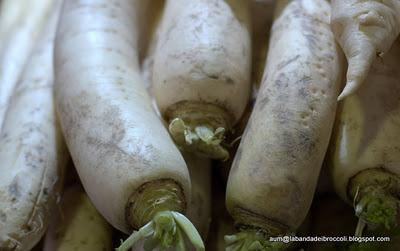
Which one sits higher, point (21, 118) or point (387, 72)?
point (387, 72)

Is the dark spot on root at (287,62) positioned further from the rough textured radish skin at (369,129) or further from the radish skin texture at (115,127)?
the radish skin texture at (115,127)

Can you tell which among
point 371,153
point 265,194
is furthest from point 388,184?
point 265,194

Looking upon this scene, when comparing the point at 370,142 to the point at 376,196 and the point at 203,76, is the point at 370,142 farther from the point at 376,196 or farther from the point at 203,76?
the point at 203,76

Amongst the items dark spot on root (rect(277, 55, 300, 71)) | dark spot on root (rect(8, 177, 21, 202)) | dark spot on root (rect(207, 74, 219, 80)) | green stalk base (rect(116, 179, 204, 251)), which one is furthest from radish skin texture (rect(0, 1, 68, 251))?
dark spot on root (rect(277, 55, 300, 71))

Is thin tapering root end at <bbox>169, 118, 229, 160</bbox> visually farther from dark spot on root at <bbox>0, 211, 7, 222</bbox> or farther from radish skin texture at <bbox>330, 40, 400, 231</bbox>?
dark spot on root at <bbox>0, 211, 7, 222</bbox>

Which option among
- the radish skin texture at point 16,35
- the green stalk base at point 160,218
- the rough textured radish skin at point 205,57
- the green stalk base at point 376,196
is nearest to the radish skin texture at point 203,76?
the rough textured radish skin at point 205,57

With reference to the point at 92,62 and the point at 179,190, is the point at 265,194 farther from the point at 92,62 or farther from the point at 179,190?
the point at 92,62
